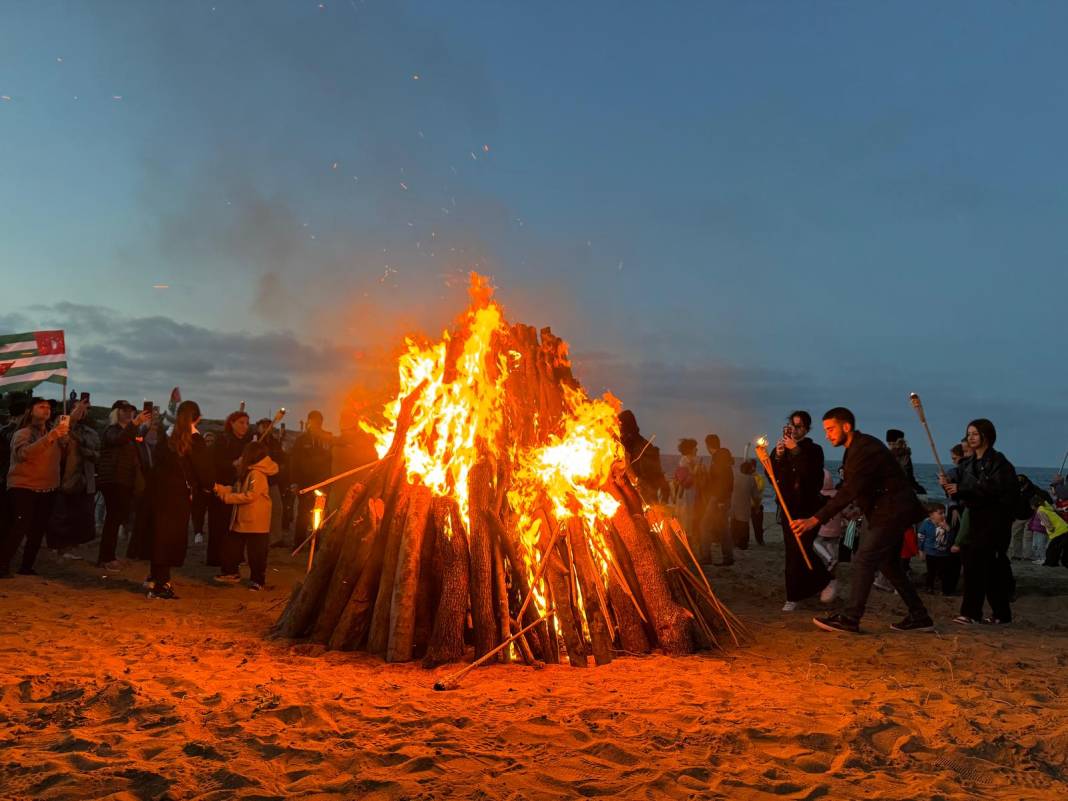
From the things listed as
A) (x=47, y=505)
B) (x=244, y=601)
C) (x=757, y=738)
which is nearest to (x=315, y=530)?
(x=244, y=601)

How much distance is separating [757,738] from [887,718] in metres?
A: 1.05

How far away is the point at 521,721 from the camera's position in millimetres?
4633

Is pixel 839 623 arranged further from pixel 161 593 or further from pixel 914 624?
pixel 161 593

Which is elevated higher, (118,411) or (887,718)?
(118,411)

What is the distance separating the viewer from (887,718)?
488 cm

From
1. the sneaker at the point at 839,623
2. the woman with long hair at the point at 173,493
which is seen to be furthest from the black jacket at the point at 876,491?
the woman with long hair at the point at 173,493

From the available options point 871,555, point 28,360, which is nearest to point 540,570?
point 871,555

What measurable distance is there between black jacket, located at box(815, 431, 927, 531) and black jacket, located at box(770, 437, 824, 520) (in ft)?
4.20

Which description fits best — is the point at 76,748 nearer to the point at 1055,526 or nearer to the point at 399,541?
the point at 399,541

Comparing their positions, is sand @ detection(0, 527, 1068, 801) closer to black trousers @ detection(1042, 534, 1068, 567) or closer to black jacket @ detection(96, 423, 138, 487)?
black jacket @ detection(96, 423, 138, 487)

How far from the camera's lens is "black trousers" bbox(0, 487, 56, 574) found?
8992 millimetres

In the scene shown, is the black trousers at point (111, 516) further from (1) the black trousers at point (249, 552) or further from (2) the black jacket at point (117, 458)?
Answer: (1) the black trousers at point (249, 552)

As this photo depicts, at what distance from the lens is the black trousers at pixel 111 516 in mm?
10164

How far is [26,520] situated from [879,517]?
955cm
